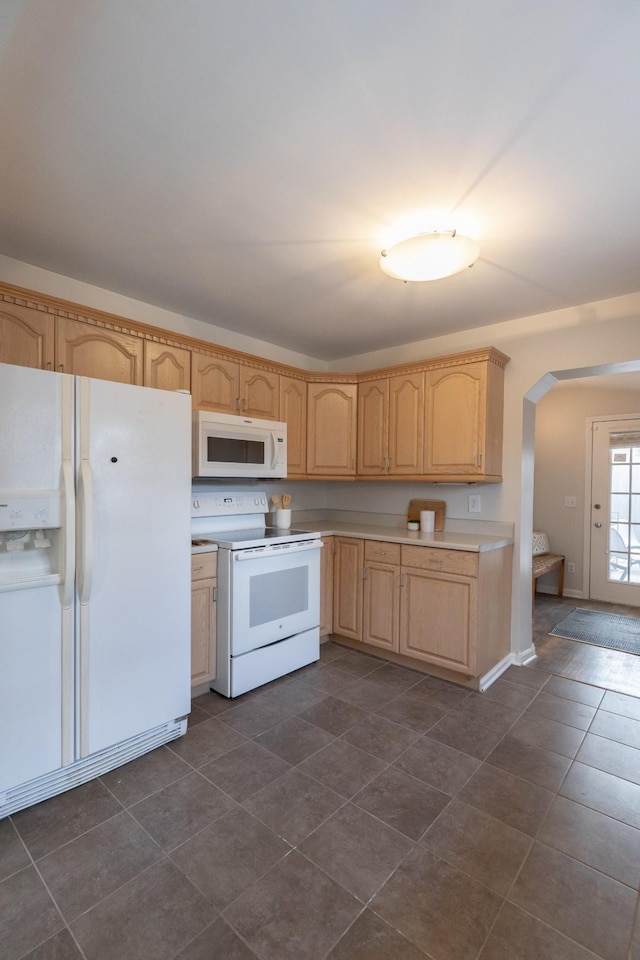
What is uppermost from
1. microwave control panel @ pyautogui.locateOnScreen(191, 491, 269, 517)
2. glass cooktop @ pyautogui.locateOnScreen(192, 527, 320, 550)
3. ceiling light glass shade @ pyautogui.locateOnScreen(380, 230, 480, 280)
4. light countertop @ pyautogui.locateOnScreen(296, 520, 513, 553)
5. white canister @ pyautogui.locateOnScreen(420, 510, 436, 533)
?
ceiling light glass shade @ pyautogui.locateOnScreen(380, 230, 480, 280)

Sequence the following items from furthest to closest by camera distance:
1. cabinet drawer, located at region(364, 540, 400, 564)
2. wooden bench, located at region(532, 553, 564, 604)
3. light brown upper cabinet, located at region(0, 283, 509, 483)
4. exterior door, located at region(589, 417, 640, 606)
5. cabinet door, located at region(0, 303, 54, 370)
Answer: exterior door, located at region(589, 417, 640, 606)
wooden bench, located at region(532, 553, 564, 604)
cabinet drawer, located at region(364, 540, 400, 564)
light brown upper cabinet, located at region(0, 283, 509, 483)
cabinet door, located at region(0, 303, 54, 370)

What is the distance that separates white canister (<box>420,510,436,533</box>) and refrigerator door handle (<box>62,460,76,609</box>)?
238 cm

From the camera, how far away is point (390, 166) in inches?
61.7

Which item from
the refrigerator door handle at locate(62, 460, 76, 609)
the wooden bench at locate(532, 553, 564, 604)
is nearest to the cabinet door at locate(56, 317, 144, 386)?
the refrigerator door handle at locate(62, 460, 76, 609)

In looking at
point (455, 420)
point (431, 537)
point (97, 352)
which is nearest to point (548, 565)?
point (431, 537)

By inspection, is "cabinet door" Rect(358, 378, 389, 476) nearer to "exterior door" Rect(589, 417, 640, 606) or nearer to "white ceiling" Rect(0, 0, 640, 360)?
"white ceiling" Rect(0, 0, 640, 360)

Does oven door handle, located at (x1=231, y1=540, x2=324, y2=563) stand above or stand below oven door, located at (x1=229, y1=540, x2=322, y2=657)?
above

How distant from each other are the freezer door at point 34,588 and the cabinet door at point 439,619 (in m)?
2.00

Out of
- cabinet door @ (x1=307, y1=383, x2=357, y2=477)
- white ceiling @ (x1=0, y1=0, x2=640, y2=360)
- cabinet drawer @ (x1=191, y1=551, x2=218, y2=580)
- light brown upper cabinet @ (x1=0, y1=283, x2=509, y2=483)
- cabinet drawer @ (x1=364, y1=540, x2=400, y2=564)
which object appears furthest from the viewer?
cabinet door @ (x1=307, y1=383, x2=357, y2=477)

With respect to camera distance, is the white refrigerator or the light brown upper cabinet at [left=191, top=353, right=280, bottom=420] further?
the light brown upper cabinet at [left=191, top=353, right=280, bottom=420]

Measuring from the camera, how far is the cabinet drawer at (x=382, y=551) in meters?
3.01

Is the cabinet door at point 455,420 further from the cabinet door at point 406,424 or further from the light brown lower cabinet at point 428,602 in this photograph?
the light brown lower cabinet at point 428,602

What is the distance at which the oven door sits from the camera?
2547 millimetres

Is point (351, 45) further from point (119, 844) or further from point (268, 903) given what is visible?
point (119, 844)
